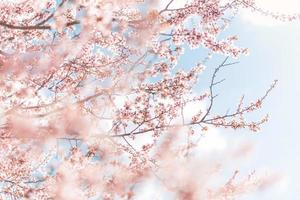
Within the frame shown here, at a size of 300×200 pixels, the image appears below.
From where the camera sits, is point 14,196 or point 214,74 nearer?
point 214,74

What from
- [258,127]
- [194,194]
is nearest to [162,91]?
[258,127]

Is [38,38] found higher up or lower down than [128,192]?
higher up

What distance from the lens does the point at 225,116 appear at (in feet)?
28.8

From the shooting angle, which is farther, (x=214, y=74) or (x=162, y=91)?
(x=162, y=91)

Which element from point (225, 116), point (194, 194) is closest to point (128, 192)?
point (194, 194)

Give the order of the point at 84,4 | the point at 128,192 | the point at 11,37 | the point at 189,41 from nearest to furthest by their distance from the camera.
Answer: the point at 128,192 < the point at 84,4 < the point at 11,37 < the point at 189,41

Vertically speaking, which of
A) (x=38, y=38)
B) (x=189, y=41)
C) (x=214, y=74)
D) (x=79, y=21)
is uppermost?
(x=38, y=38)

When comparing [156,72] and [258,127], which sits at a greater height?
[156,72]

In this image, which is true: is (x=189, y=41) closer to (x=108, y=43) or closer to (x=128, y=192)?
(x=108, y=43)

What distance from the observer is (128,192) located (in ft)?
11.7

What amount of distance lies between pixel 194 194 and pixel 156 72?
7.11 metres

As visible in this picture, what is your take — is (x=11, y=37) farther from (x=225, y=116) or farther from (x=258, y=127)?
(x=258, y=127)

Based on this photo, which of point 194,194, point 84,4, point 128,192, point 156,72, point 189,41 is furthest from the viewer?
point 156,72

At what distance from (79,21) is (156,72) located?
305 centimetres
